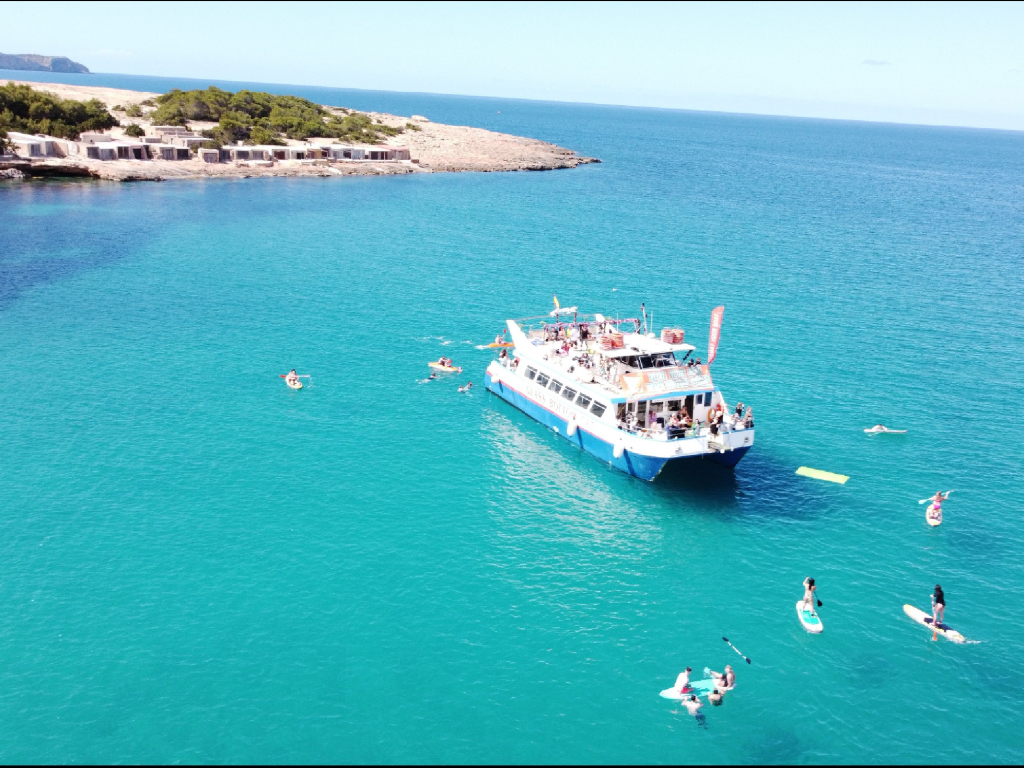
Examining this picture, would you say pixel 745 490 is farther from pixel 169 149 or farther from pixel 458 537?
pixel 169 149

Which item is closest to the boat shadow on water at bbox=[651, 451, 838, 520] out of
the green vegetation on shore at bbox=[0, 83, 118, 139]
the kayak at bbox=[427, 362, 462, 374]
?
the kayak at bbox=[427, 362, 462, 374]

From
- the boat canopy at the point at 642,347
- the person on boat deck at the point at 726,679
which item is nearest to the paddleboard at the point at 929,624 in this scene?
the person on boat deck at the point at 726,679

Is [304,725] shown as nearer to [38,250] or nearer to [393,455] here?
[393,455]

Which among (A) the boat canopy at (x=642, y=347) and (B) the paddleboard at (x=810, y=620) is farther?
(A) the boat canopy at (x=642, y=347)

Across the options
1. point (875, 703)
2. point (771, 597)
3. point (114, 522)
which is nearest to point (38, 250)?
point (114, 522)

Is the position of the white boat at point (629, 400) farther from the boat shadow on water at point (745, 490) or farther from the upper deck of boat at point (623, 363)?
the boat shadow on water at point (745, 490)

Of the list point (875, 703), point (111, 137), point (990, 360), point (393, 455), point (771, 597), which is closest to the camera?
point (875, 703)
